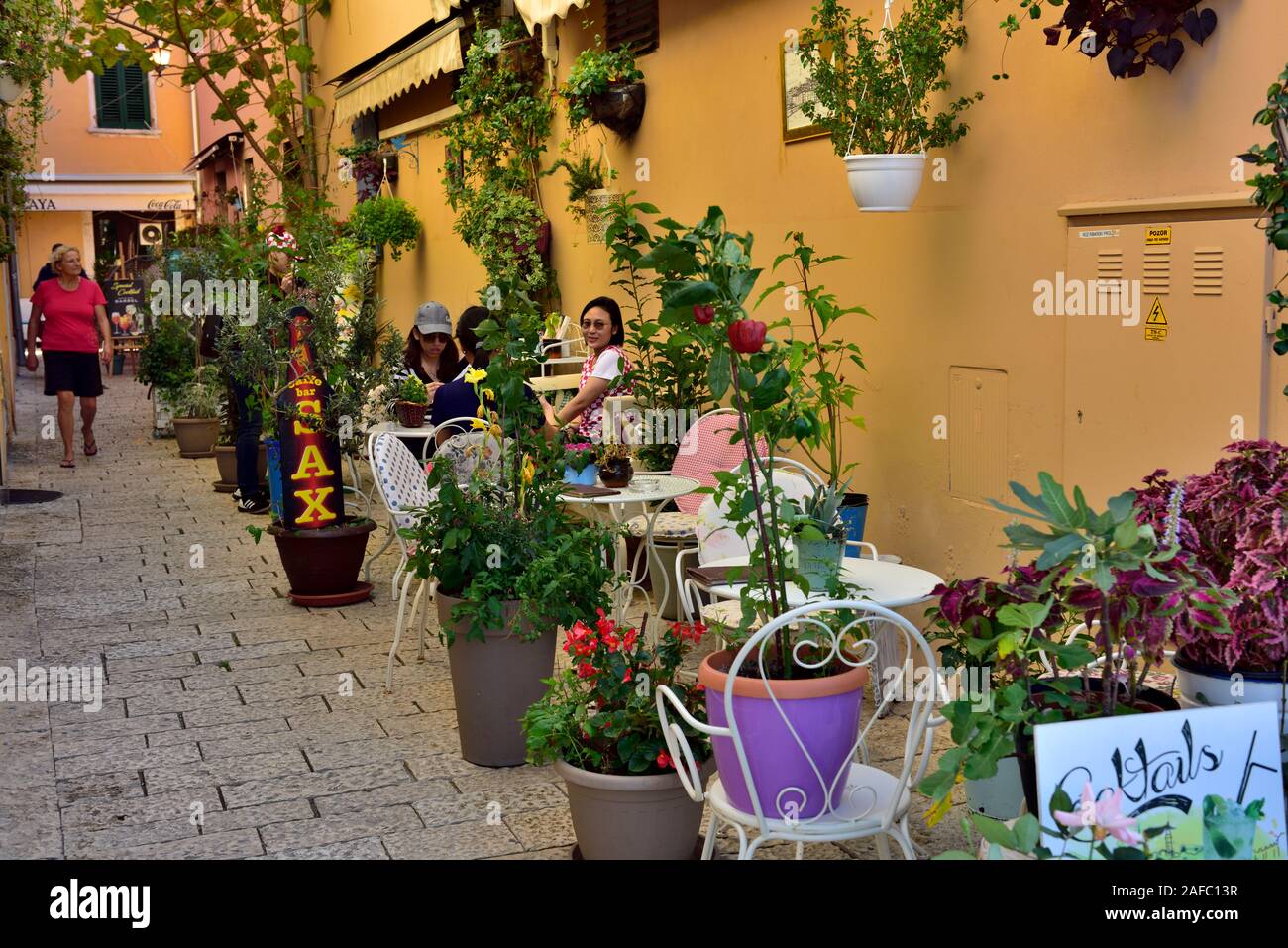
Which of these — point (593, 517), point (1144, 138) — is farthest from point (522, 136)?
point (1144, 138)

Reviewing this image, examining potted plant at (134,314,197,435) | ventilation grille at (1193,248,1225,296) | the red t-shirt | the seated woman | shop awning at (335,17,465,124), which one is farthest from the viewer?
potted plant at (134,314,197,435)

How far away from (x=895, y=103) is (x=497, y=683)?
284 cm

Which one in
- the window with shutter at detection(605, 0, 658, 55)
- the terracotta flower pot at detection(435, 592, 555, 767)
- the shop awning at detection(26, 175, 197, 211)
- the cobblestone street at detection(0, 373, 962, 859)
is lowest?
the cobblestone street at detection(0, 373, 962, 859)

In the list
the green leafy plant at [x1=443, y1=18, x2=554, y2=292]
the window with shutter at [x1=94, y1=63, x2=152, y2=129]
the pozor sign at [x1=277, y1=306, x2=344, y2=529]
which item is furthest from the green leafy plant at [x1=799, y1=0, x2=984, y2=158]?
the window with shutter at [x1=94, y1=63, x2=152, y2=129]

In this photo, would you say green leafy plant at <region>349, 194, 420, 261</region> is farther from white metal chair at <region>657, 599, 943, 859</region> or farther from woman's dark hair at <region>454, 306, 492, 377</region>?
white metal chair at <region>657, 599, 943, 859</region>

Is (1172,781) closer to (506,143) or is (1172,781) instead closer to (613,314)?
(613,314)

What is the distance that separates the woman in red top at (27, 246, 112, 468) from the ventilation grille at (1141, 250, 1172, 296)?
9.73 metres

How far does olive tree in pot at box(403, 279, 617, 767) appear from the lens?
4.55m

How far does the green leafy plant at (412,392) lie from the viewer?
27.2ft

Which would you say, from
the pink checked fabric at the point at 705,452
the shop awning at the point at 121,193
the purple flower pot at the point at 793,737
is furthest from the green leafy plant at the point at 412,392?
the shop awning at the point at 121,193

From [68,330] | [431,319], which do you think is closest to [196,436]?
[68,330]

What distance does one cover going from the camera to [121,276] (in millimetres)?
25047

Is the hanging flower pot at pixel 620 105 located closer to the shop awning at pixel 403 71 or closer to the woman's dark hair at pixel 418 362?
the woman's dark hair at pixel 418 362

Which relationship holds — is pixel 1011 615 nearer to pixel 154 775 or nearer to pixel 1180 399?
pixel 1180 399
